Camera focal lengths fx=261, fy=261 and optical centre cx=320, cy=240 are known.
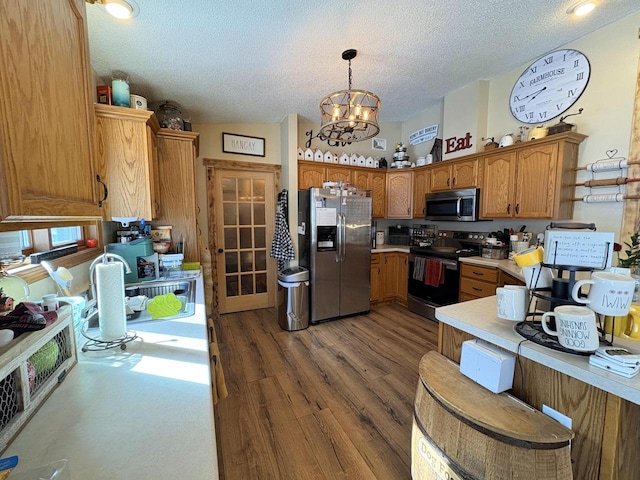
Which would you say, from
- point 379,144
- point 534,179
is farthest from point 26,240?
point 379,144

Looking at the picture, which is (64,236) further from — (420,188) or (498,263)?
(420,188)

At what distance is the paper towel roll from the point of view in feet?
3.56

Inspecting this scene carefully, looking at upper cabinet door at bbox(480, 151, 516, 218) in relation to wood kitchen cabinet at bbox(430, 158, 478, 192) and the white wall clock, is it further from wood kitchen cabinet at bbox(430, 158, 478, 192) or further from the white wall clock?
the white wall clock

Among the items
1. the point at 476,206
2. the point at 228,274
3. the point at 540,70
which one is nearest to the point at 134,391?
the point at 228,274

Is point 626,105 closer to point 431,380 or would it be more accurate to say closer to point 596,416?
point 596,416

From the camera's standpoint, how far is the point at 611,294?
0.80m

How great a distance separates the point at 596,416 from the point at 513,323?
0.37m

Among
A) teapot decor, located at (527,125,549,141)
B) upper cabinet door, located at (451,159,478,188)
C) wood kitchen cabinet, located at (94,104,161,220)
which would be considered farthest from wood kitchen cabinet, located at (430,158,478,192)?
wood kitchen cabinet, located at (94,104,161,220)

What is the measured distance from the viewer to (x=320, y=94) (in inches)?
117

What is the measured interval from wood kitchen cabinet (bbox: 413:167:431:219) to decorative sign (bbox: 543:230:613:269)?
10.1 feet

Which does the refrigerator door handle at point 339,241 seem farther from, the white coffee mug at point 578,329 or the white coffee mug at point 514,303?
the white coffee mug at point 578,329

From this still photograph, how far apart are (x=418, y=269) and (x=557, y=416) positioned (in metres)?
2.71

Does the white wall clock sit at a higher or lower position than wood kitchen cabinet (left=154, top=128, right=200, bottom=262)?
higher

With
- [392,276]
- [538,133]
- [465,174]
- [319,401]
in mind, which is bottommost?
[319,401]
